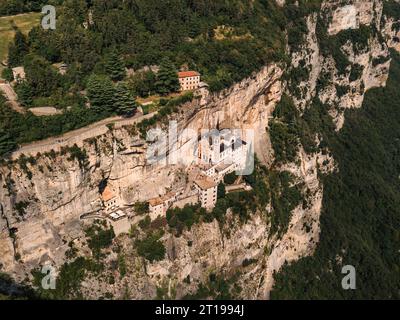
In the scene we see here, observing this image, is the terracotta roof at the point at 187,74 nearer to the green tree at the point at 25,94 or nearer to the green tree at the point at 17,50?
the green tree at the point at 25,94

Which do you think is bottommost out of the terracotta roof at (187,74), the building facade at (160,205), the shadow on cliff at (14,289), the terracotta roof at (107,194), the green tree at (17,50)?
the shadow on cliff at (14,289)

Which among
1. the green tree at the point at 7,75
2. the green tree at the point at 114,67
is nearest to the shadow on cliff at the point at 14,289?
the green tree at the point at 7,75

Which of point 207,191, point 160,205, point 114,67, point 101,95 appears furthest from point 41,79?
point 207,191

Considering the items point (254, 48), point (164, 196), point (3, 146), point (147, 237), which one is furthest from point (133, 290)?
point (254, 48)

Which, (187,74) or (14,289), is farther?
(187,74)

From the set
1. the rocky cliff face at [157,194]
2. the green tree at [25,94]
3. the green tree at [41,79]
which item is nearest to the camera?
the rocky cliff face at [157,194]

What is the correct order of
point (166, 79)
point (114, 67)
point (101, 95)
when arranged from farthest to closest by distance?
1. point (166, 79)
2. point (114, 67)
3. point (101, 95)

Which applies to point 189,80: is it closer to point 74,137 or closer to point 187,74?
point 187,74
